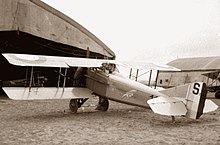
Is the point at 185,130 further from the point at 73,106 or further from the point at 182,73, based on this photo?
the point at 182,73

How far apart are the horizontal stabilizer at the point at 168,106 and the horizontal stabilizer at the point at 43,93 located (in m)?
4.16

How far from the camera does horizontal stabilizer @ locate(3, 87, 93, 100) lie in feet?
35.3

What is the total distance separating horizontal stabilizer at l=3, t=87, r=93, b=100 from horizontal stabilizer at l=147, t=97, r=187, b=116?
13.6ft

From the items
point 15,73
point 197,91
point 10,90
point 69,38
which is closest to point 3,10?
point 69,38

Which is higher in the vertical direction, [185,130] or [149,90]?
[149,90]

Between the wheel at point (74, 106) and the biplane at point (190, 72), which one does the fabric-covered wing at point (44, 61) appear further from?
the biplane at point (190, 72)

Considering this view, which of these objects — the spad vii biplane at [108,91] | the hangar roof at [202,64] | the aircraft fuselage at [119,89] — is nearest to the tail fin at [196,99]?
the spad vii biplane at [108,91]

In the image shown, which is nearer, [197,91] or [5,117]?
[197,91]

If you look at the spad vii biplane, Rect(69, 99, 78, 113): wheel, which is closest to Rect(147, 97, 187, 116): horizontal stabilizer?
the spad vii biplane

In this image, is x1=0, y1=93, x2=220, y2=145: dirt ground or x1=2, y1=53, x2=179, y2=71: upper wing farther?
x1=2, y1=53, x2=179, y2=71: upper wing

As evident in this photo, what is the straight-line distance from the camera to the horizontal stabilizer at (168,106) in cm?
912

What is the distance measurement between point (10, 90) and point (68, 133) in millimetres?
3948

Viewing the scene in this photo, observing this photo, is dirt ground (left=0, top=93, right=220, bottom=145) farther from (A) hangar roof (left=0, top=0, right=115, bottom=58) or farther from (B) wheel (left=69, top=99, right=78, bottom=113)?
(A) hangar roof (left=0, top=0, right=115, bottom=58)

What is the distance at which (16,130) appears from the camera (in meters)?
8.34
